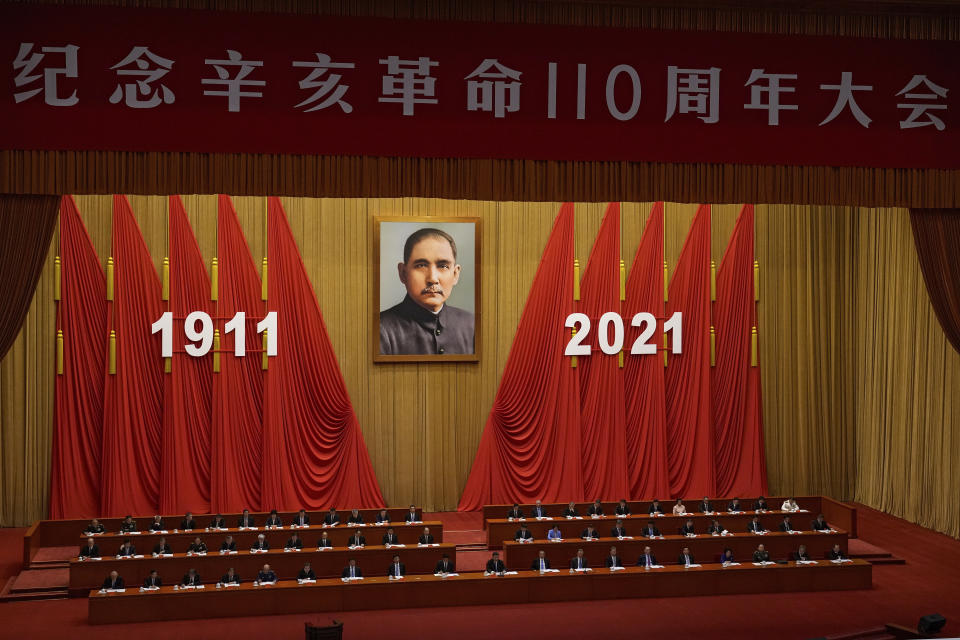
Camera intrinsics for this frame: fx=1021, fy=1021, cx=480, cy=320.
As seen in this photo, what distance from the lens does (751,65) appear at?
300 inches

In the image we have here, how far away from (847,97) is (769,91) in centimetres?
61

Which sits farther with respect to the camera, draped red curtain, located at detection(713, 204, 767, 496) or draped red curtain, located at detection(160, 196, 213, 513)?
draped red curtain, located at detection(713, 204, 767, 496)

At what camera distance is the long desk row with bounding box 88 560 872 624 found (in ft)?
28.8

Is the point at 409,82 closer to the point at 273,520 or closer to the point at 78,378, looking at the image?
the point at 273,520

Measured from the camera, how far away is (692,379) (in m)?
13.5

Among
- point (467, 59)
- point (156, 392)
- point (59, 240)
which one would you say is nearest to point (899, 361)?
point (467, 59)

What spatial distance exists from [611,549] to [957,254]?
13.6 ft

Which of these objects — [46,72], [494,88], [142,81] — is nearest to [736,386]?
[494,88]

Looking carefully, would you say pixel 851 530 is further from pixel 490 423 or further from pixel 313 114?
pixel 313 114

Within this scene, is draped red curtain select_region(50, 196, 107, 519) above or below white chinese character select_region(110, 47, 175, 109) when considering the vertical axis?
below

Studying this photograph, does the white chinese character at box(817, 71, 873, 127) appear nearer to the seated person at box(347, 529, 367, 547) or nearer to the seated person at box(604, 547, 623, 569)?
the seated person at box(604, 547, 623, 569)

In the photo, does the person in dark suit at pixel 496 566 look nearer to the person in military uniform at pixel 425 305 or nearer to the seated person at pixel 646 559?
Answer: the seated person at pixel 646 559

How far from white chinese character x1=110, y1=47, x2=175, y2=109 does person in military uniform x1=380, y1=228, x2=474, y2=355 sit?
20.3 ft

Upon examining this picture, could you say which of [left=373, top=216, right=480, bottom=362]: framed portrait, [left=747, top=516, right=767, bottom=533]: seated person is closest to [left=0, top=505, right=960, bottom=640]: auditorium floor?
[left=747, top=516, right=767, bottom=533]: seated person
